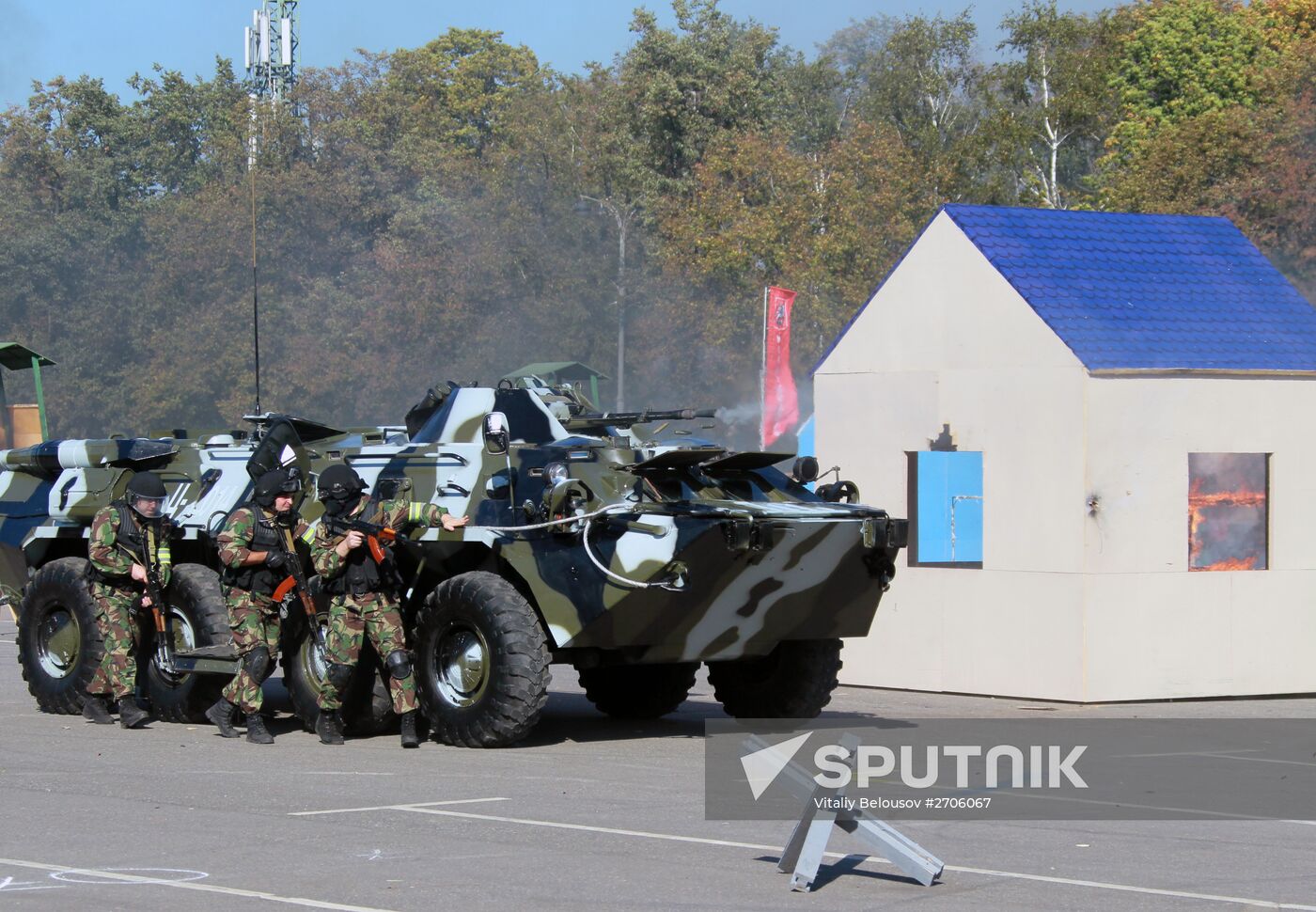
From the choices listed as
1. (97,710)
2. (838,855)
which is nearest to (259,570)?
(97,710)

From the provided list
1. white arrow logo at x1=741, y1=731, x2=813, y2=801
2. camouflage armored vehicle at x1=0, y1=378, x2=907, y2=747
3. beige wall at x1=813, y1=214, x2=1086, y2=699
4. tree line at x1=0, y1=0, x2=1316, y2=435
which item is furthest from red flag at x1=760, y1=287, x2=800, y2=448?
white arrow logo at x1=741, y1=731, x2=813, y2=801

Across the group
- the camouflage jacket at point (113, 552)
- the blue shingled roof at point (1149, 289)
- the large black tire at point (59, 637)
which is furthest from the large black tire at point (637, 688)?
the blue shingled roof at point (1149, 289)

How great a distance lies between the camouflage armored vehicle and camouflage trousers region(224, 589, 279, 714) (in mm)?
314

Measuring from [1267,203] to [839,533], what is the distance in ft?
81.9

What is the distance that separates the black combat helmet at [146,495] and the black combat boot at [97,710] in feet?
4.61

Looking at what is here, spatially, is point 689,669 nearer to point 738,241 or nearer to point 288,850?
Answer: point 288,850

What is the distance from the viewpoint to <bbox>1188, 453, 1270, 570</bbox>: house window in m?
15.1

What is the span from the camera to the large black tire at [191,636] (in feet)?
42.6

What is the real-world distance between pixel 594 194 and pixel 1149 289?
3498 cm

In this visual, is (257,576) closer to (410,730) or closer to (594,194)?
(410,730)

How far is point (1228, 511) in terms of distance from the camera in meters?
15.2

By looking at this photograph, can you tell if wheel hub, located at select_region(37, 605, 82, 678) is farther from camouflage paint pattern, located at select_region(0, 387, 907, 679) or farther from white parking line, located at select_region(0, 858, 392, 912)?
white parking line, located at select_region(0, 858, 392, 912)

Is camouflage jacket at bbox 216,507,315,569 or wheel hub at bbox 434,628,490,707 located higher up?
camouflage jacket at bbox 216,507,315,569

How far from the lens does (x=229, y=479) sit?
544 inches
